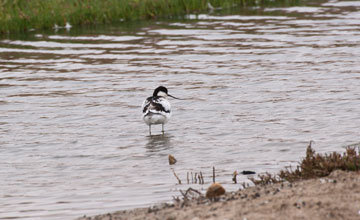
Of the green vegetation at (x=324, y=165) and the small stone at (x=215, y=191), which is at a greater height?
the green vegetation at (x=324, y=165)

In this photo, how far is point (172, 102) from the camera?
707 inches

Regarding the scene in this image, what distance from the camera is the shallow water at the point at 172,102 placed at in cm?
1123

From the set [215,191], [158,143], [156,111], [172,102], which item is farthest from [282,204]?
[172,102]

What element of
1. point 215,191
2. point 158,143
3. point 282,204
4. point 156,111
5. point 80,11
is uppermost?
point 80,11

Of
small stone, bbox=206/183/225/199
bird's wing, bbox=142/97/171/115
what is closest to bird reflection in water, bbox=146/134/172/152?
bird's wing, bbox=142/97/171/115

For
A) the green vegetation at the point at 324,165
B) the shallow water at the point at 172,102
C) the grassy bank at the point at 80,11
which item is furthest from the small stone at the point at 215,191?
the grassy bank at the point at 80,11

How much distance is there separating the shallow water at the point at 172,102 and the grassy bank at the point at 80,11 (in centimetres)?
105

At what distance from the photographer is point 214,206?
781cm

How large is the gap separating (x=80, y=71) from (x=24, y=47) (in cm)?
516

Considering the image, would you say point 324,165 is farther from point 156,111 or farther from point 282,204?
point 156,111

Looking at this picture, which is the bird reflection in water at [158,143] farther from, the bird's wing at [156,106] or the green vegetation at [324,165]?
the green vegetation at [324,165]

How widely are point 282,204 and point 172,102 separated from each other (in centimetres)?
1068

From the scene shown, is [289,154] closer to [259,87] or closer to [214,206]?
[214,206]

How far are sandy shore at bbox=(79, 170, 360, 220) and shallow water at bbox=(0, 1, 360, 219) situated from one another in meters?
1.50
